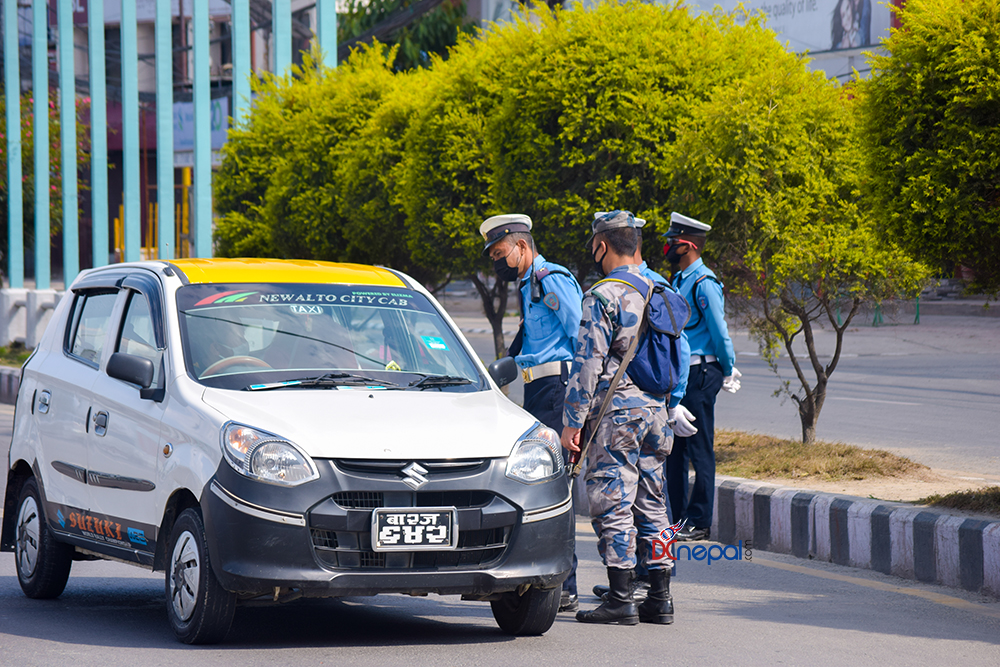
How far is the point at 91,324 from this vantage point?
6.56 meters

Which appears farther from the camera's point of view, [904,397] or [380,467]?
[904,397]

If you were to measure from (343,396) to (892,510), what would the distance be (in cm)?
347

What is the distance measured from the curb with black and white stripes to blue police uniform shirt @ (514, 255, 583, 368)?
2.11 meters

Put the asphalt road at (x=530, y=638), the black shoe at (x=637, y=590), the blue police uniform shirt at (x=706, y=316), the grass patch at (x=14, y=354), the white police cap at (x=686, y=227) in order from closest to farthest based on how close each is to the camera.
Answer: the asphalt road at (x=530, y=638)
the black shoe at (x=637, y=590)
the blue police uniform shirt at (x=706, y=316)
the white police cap at (x=686, y=227)
the grass patch at (x=14, y=354)

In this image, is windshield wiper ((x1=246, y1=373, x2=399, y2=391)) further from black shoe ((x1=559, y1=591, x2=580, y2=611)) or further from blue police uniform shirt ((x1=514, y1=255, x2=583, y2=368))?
black shoe ((x1=559, y1=591, x2=580, y2=611))

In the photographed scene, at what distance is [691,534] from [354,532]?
363cm

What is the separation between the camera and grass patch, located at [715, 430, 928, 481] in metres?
9.22

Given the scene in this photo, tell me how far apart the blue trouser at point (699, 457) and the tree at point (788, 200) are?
2.00 metres

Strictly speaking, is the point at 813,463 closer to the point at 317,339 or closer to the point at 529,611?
the point at 529,611

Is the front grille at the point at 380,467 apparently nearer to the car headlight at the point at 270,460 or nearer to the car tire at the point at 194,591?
the car headlight at the point at 270,460

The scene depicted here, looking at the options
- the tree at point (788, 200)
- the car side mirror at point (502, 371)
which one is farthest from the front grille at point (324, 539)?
the tree at point (788, 200)

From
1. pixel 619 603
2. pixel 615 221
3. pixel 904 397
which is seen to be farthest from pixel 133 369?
pixel 904 397

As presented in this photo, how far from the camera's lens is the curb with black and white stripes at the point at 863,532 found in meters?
6.74

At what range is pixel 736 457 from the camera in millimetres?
9977
